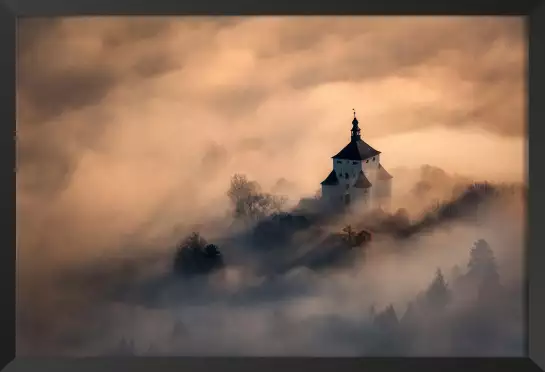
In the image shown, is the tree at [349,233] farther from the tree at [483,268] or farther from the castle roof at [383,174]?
the tree at [483,268]

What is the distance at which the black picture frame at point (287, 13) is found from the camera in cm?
139

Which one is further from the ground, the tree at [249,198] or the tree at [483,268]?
the tree at [249,198]

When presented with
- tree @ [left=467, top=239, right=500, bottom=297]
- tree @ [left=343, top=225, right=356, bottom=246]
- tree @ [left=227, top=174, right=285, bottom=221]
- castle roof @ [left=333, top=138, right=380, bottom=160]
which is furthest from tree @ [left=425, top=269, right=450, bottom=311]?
tree @ [left=227, top=174, right=285, bottom=221]

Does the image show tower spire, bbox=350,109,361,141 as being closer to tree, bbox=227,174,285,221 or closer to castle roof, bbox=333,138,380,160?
castle roof, bbox=333,138,380,160

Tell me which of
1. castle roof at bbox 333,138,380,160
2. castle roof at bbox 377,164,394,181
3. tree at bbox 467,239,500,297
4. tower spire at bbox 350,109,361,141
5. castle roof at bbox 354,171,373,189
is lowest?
tree at bbox 467,239,500,297

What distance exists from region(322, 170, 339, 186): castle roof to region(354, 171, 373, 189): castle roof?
61mm

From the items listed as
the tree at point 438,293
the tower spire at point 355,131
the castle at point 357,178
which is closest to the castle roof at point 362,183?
the castle at point 357,178

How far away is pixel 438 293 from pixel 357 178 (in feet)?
1.40

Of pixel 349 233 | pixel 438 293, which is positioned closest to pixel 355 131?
pixel 349 233

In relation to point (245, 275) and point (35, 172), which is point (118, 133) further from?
point (245, 275)

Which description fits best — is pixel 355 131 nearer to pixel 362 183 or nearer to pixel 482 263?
pixel 362 183

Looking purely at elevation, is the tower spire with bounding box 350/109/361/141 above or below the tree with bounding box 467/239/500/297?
above

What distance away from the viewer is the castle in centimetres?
145

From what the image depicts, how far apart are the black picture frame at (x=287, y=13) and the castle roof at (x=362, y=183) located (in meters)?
0.48
